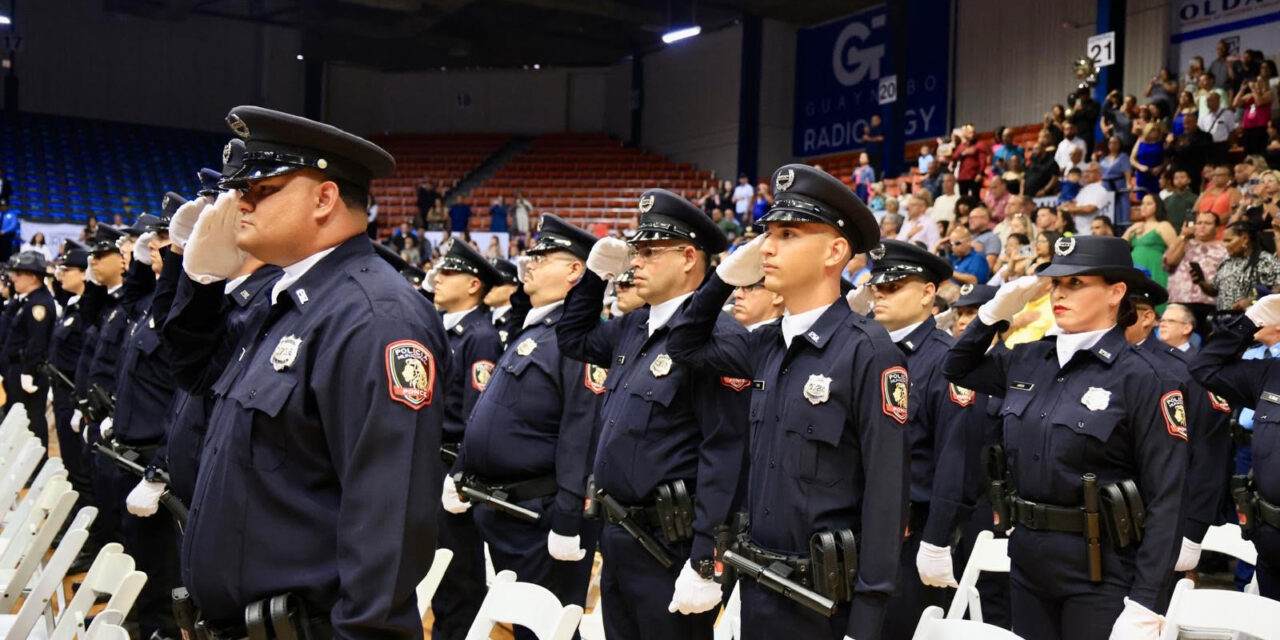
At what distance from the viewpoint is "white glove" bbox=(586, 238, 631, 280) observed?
4.13 metres

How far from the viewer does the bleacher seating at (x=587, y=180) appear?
2180cm

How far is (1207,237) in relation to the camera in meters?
8.22

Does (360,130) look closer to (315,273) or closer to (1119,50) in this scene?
(1119,50)

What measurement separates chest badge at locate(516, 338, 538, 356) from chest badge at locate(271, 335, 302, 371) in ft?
8.22

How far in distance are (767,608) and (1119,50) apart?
1365 centimetres

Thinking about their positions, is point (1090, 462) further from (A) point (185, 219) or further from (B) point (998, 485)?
(A) point (185, 219)

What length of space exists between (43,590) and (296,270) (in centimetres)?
205

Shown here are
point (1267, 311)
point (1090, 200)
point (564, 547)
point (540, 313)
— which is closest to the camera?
point (564, 547)

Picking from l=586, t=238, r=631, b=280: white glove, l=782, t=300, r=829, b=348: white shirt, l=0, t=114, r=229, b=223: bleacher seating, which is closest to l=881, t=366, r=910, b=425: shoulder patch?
l=782, t=300, r=829, b=348: white shirt

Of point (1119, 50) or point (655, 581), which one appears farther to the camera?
point (1119, 50)

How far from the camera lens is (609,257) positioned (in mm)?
4168

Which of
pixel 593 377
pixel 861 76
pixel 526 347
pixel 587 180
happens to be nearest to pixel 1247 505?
pixel 593 377

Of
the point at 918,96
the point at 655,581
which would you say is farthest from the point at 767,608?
the point at 918,96

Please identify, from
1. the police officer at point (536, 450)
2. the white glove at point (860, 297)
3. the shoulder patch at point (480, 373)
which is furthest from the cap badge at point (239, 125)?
the shoulder patch at point (480, 373)
